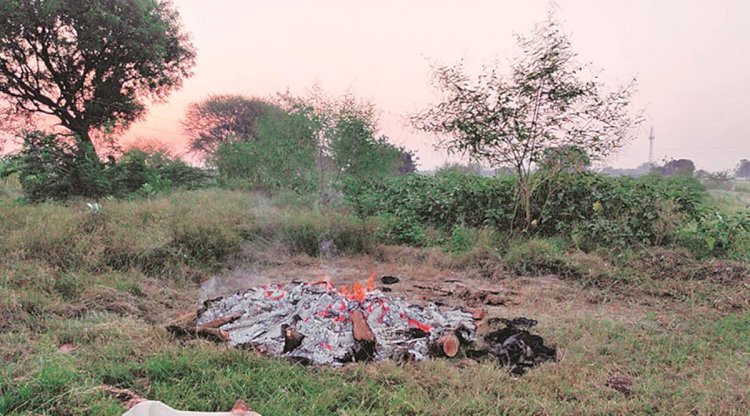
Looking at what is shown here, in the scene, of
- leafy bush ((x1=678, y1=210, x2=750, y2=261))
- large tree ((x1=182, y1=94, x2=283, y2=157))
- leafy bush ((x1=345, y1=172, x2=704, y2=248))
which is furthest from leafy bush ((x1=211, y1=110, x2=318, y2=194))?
large tree ((x1=182, y1=94, x2=283, y2=157))

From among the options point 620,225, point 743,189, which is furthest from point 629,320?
point 743,189

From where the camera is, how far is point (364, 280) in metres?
4.52

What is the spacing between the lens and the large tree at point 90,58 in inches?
336

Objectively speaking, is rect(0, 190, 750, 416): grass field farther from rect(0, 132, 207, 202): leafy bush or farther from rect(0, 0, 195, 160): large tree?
rect(0, 0, 195, 160): large tree

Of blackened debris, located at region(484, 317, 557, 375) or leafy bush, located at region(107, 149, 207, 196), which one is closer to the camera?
blackened debris, located at region(484, 317, 557, 375)

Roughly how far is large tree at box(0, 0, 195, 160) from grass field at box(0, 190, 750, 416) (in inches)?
225

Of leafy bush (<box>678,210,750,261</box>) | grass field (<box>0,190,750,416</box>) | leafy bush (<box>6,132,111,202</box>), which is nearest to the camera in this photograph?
grass field (<box>0,190,750,416</box>)

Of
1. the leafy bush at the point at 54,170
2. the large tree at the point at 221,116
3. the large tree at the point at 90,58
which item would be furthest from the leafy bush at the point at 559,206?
the large tree at the point at 221,116

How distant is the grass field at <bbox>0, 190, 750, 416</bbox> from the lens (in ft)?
6.30

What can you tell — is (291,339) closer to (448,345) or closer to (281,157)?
(448,345)

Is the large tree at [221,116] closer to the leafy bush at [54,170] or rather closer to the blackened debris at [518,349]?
the leafy bush at [54,170]

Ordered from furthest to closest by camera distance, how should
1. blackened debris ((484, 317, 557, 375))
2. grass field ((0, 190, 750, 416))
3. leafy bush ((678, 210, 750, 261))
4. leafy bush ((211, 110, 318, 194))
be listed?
1. leafy bush ((211, 110, 318, 194))
2. leafy bush ((678, 210, 750, 261))
3. blackened debris ((484, 317, 557, 375))
4. grass field ((0, 190, 750, 416))

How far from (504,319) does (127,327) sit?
2.82m

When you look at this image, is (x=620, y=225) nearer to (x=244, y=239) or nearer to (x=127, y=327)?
(x=244, y=239)
